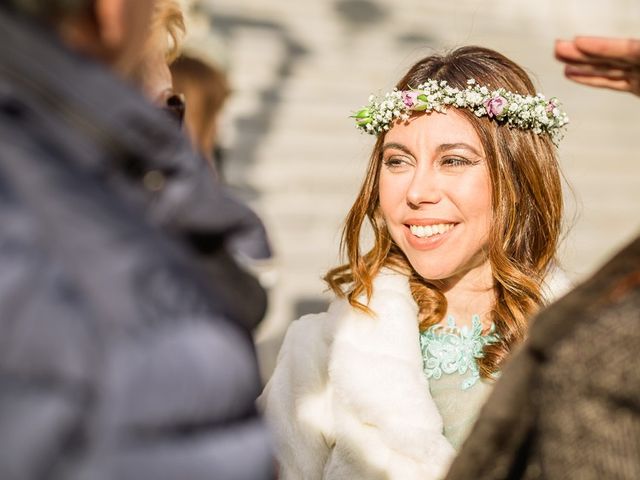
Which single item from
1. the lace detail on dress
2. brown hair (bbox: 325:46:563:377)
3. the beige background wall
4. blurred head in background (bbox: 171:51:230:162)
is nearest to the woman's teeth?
brown hair (bbox: 325:46:563:377)

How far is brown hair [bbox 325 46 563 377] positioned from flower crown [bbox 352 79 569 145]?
1.3 inches

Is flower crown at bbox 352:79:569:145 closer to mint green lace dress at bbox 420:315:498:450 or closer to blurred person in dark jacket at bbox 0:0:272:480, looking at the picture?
mint green lace dress at bbox 420:315:498:450

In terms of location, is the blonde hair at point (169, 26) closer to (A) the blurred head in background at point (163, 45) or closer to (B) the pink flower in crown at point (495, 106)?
(A) the blurred head in background at point (163, 45)

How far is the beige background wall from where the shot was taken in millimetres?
7520

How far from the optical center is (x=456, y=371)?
115 inches

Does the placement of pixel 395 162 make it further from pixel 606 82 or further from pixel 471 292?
pixel 606 82

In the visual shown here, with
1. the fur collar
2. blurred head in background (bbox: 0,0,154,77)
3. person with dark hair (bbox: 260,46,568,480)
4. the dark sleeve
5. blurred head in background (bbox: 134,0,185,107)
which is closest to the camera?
blurred head in background (bbox: 0,0,154,77)

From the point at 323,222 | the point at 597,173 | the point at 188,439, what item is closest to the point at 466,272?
the point at 188,439

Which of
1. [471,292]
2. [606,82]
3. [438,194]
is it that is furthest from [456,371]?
[606,82]

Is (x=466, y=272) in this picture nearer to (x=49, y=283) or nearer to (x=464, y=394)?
(x=464, y=394)

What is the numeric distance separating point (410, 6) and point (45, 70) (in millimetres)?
7659

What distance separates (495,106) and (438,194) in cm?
39

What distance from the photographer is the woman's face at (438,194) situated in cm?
287

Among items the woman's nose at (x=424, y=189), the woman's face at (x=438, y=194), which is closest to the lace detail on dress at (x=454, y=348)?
the woman's face at (x=438, y=194)
